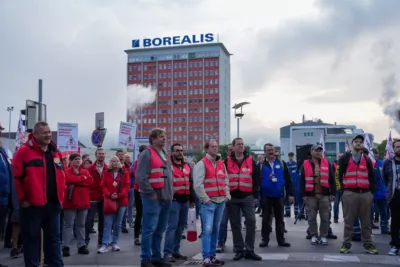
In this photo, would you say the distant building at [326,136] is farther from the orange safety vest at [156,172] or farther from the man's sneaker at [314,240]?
the orange safety vest at [156,172]

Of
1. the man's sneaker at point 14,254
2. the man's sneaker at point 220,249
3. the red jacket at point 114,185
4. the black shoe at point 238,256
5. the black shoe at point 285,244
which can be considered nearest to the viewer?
the black shoe at point 238,256

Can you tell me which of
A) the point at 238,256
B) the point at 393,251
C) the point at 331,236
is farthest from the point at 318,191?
the point at 238,256

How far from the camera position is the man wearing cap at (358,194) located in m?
9.67

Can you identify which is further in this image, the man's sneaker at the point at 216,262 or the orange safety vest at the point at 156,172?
the man's sneaker at the point at 216,262

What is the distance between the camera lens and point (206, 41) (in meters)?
154

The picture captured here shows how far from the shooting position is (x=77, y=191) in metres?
10.0

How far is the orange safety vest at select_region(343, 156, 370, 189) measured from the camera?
975 cm

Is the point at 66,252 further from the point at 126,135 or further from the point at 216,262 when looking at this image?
the point at 126,135

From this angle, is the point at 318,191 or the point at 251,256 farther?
the point at 318,191

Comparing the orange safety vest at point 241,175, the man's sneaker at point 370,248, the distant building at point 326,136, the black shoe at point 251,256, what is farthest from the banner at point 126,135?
the distant building at point 326,136

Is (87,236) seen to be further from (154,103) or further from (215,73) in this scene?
(154,103)

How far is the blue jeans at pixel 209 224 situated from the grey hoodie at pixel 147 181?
2.48 ft

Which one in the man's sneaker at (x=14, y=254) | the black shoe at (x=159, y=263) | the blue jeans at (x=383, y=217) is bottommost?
the man's sneaker at (x=14, y=254)

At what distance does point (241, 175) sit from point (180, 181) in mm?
1143
